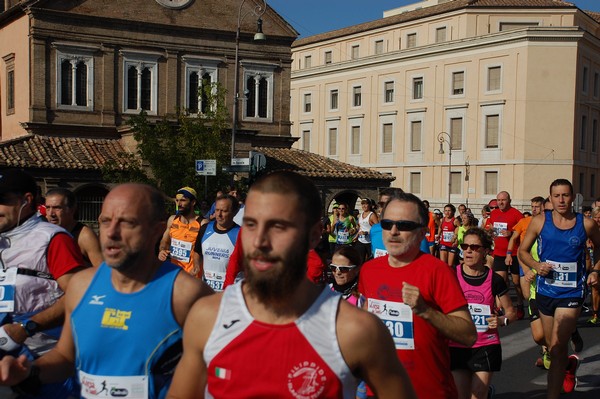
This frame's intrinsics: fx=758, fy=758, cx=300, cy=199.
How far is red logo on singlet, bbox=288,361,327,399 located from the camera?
2.59 meters

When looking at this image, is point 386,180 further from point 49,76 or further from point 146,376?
point 146,376

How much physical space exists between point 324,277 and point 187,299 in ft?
14.1

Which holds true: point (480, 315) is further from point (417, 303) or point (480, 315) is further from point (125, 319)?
point (125, 319)

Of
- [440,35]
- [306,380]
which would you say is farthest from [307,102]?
[306,380]

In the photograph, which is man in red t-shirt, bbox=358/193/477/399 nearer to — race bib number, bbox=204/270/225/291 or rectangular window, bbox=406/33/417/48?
race bib number, bbox=204/270/225/291

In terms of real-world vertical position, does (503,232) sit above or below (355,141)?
below

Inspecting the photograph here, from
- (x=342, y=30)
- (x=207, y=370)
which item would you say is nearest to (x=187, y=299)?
(x=207, y=370)

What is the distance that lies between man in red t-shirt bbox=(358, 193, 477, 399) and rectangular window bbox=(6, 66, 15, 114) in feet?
114

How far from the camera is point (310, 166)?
36406 millimetres

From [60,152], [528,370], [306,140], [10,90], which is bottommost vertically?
[528,370]

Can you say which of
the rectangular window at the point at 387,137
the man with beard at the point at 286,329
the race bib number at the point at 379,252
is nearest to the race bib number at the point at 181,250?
the race bib number at the point at 379,252

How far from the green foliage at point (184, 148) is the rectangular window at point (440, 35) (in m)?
33.2

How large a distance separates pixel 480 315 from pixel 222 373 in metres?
4.14

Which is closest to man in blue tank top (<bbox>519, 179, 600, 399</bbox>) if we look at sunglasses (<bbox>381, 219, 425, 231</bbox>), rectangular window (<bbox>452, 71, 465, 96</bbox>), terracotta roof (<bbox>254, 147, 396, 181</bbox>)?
sunglasses (<bbox>381, 219, 425, 231</bbox>)
